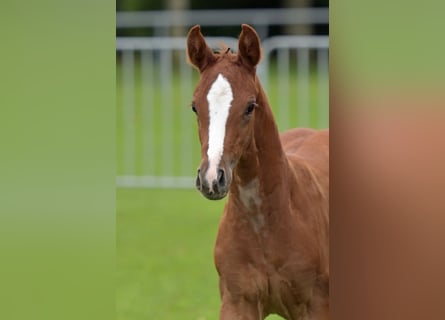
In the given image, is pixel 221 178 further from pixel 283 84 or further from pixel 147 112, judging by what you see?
pixel 147 112

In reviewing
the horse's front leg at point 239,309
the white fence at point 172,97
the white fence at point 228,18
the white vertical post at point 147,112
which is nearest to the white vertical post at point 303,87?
the white fence at point 172,97

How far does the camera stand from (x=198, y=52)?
219 centimetres

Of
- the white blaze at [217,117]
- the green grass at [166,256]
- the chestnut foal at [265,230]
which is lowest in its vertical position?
the green grass at [166,256]

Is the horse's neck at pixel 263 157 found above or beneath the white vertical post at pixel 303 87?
beneath

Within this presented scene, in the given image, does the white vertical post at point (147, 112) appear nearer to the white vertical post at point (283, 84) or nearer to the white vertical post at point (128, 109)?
the white vertical post at point (128, 109)

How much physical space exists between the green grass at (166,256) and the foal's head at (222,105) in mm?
1459

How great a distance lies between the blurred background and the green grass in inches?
0.5

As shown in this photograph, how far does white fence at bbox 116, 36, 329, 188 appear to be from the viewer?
21.7 feet

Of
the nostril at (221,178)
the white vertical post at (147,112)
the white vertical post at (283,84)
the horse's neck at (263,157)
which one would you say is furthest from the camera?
the white vertical post at (147,112)

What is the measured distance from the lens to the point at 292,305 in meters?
2.38

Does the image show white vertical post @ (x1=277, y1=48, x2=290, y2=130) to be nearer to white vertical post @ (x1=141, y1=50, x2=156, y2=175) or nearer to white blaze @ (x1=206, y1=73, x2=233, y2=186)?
white vertical post @ (x1=141, y1=50, x2=156, y2=175)

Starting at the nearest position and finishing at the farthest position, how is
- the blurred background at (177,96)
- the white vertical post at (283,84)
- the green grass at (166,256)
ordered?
the green grass at (166,256) < the blurred background at (177,96) < the white vertical post at (283,84)

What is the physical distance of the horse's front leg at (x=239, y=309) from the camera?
→ 233cm

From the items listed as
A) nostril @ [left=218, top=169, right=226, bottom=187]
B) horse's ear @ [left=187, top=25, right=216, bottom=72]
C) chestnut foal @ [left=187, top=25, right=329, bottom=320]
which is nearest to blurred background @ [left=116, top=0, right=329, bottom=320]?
chestnut foal @ [left=187, top=25, right=329, bottom=320]
